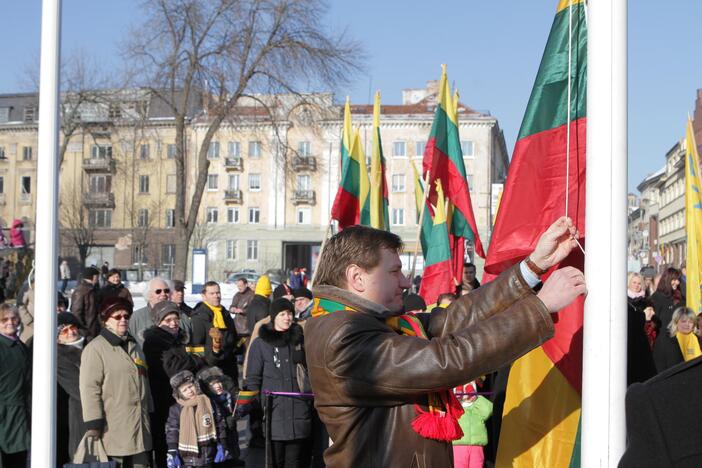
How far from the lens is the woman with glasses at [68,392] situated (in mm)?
7266

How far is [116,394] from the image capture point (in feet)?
22.7

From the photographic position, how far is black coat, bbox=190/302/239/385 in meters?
10.4

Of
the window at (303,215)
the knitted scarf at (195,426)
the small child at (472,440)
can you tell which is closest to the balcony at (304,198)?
the window at (303,215)

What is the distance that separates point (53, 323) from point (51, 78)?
42.6 inches

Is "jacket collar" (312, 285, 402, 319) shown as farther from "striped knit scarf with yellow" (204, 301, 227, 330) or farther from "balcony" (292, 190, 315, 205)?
"balcony" (292, 190, 315, 205)

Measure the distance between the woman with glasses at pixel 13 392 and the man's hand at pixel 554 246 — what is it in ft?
17.0

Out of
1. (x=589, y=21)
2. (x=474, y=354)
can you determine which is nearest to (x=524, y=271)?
(x=474, y=354)

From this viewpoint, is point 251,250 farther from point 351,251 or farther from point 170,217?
point 351,251

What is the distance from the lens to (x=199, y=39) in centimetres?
2939

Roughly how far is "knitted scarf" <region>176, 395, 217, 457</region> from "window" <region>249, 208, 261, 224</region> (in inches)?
2412

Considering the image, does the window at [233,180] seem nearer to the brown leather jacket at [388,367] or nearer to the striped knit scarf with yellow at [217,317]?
the striped knit scarf with yellow at [217,317]

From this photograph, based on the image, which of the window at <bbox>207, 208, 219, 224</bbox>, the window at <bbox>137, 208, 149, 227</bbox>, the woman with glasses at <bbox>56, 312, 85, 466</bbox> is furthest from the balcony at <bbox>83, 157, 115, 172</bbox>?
the woman with glasses at <bbox>56, 312, 85, 466</bbox>

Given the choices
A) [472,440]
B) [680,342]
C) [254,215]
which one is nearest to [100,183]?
[254,215]

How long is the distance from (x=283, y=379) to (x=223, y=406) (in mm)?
695
